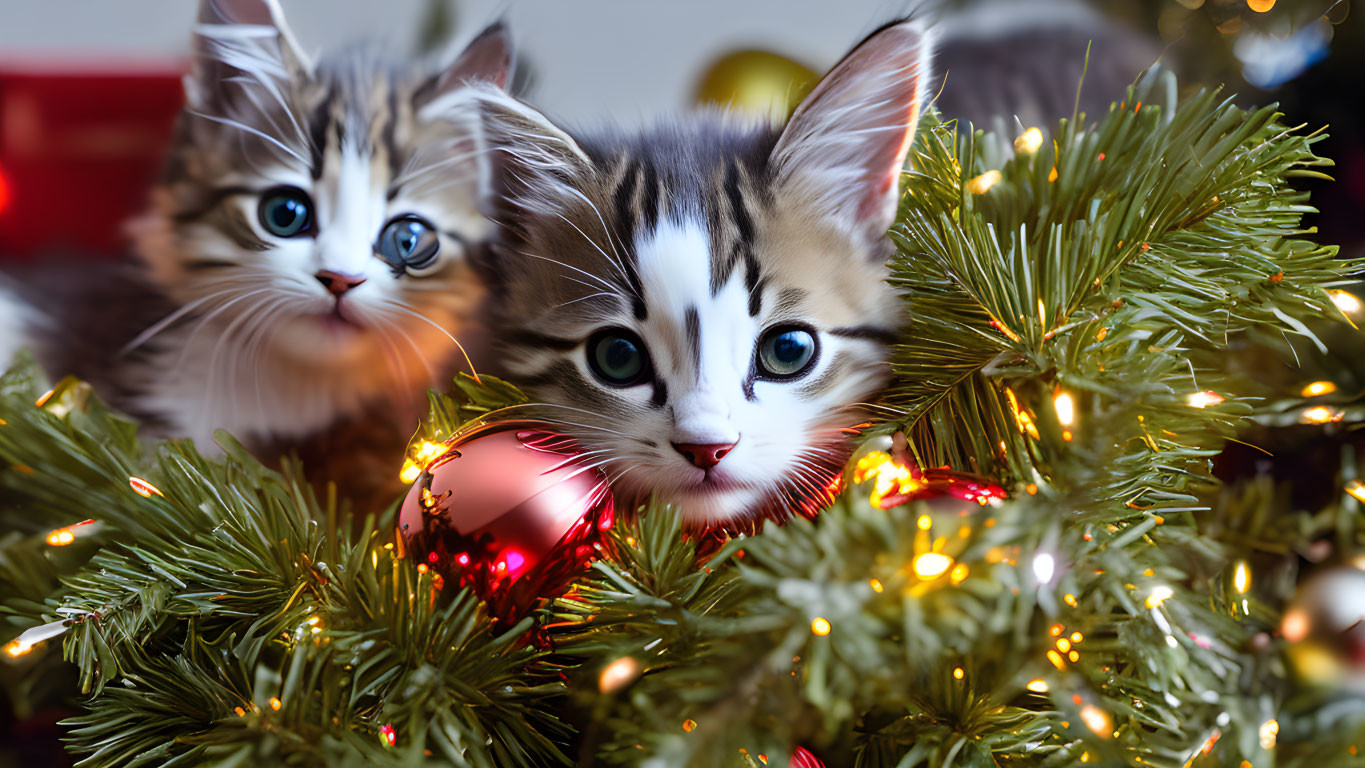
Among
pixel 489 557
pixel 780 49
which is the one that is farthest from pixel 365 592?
pixel 780 49

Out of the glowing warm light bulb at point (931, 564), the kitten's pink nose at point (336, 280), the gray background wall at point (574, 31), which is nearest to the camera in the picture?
the glowing warm light bulb at point (931, 564)

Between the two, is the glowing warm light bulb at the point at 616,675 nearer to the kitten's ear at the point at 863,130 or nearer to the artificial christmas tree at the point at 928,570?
the artificial christmas tree at the point at 928,570

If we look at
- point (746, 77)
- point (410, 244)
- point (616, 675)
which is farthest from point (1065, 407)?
point (746, 77)

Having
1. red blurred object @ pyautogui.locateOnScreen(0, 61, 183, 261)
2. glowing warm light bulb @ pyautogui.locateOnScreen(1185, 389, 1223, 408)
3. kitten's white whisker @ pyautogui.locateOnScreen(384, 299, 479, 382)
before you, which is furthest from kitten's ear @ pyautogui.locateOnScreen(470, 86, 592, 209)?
red blurred object @ pyautogui.locateOnScreen(0, 61, 183, 261)

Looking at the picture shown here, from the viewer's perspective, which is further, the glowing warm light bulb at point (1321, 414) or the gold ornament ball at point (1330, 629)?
the glowing warm light bulb at point (1321, 414)

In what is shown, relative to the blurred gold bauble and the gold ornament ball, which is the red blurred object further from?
the gold ornament ball

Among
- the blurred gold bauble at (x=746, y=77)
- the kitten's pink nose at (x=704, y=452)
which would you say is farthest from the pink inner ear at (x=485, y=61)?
the kitten's pink nose at (x=704, y=452)

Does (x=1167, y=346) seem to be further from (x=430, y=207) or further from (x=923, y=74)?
(x=430, y=207)

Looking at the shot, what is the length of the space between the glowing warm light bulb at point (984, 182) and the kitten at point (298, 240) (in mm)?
298

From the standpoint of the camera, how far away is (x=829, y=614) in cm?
22

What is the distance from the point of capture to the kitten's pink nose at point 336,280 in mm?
499

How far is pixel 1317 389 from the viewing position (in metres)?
0.40

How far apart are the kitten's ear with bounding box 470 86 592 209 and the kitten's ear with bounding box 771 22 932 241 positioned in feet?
0.38

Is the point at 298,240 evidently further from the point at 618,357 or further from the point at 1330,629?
the point at 1330,629
